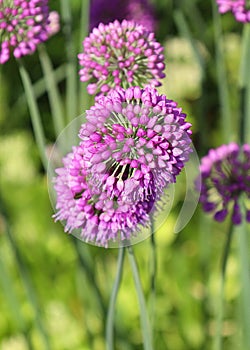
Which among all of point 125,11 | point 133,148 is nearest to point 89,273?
point 133,148

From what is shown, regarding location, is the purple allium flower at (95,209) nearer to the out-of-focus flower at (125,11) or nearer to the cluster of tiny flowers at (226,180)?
the cluster of tiny flowers at (226,180)

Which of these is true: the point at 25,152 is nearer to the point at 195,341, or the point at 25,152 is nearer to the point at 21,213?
the point at 21,213

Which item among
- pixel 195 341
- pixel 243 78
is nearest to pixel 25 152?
pixel 195 341

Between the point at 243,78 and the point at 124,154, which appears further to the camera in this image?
the point at 243,78

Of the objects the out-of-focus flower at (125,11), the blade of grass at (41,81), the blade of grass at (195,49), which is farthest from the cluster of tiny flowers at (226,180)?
the out-of-focus flower at (125,11)

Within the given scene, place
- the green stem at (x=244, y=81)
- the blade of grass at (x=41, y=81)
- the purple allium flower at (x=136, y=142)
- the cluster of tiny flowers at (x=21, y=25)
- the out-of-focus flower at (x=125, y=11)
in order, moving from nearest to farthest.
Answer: the purple allium flower at (x=136, y=142) < the cluster of tiny flowers at (x=21, y=25) < the green stem at (x=244, y=81) < the blade of grass at (x=41, y=81) < the out-of-focus flower at (x=125, y=11)

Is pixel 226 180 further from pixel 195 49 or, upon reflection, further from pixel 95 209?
pixel 195 49
